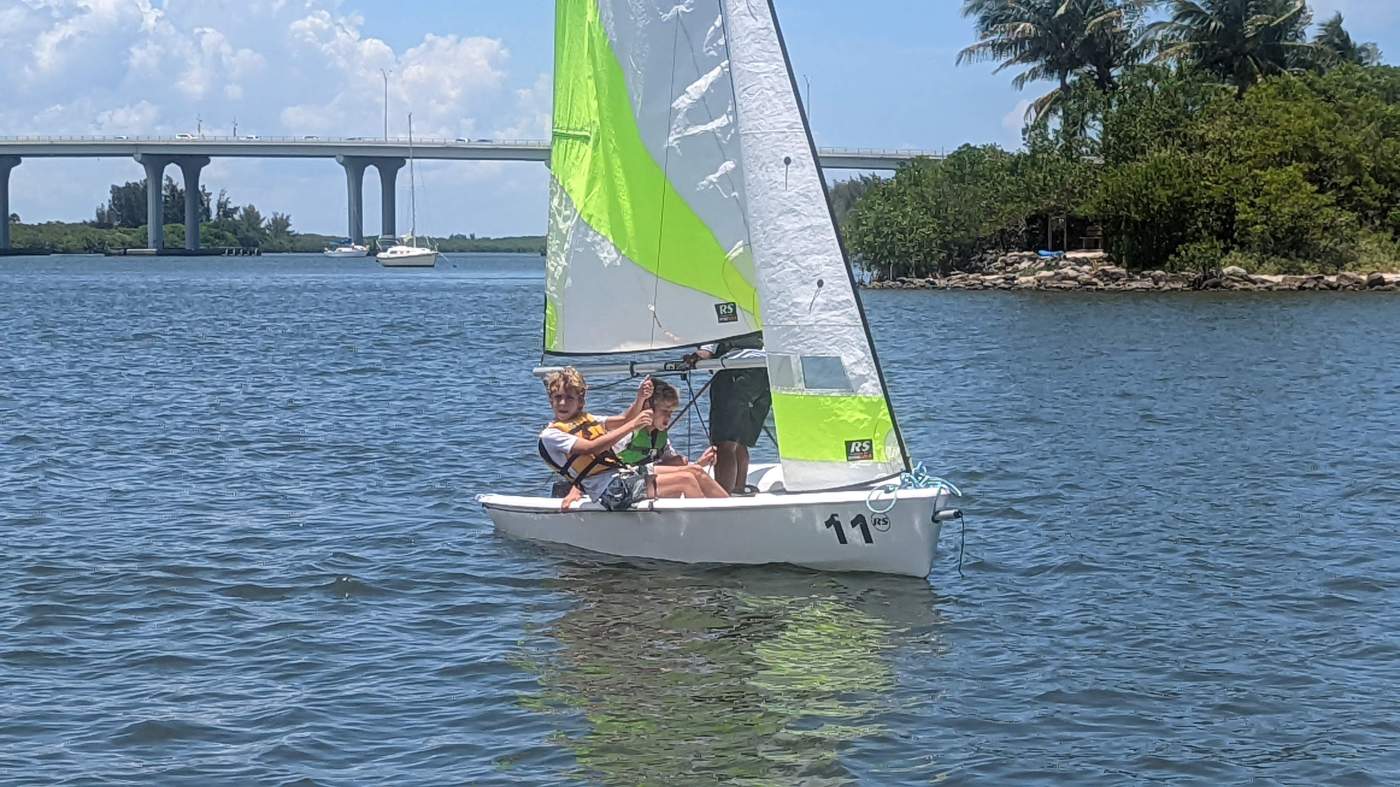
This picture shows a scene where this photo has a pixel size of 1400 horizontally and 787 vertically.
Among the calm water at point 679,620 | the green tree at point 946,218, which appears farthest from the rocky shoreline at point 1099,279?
the calm water at point 679,620

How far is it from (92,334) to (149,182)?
9465cm

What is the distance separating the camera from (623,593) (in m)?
11.8

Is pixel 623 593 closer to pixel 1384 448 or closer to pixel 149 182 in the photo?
pixel 1384 448

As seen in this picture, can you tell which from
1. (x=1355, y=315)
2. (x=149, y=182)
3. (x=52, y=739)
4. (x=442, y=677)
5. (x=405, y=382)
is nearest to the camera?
(x=52, y=739)

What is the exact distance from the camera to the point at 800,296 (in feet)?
37.8

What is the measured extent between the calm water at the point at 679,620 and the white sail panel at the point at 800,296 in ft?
3.21

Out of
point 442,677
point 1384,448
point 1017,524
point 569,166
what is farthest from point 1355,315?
point 442,677

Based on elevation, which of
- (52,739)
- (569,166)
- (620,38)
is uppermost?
(620,38)

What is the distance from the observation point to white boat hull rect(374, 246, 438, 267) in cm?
12788

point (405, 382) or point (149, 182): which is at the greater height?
point (149, 182)

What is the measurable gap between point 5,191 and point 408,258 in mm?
34743

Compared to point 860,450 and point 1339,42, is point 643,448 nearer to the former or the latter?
point 860,450

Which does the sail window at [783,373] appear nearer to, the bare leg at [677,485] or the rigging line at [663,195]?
the bare leg at [677,485]

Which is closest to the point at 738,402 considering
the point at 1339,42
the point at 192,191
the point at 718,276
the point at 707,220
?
the point at 718,276
